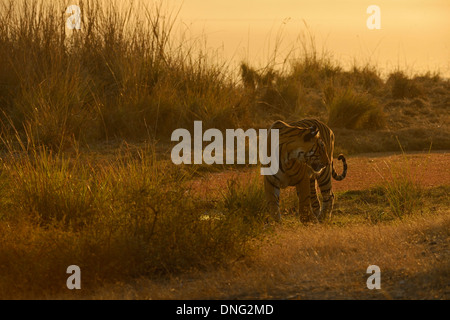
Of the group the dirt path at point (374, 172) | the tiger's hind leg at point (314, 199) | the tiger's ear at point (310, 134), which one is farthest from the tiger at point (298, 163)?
the dirt path at point (374, 172)

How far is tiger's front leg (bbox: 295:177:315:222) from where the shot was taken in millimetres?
7691

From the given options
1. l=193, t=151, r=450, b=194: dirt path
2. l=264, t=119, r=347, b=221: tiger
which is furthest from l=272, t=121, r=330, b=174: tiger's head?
l=193, t=151, r=450, b=194: dirt path

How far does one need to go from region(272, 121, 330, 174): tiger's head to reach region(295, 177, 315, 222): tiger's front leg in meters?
0.19

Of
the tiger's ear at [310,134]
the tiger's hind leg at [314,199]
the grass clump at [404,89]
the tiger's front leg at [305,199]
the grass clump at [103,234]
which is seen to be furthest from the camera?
the grass clump at [404,89]

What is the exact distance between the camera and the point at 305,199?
25.3 feet

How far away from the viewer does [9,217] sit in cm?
661

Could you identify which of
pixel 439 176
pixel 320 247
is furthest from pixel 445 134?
pixel 320 247

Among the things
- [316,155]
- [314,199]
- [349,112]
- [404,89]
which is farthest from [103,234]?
[404,89]

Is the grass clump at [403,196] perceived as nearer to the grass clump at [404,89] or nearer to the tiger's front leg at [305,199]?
the tiger's front leg at [305,199]

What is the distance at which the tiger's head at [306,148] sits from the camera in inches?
297

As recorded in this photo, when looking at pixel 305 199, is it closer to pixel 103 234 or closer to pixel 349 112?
pixel 103 234

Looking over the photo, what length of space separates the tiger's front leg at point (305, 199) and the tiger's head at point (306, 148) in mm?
188

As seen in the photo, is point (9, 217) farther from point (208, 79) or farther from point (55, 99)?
point (208, 79)

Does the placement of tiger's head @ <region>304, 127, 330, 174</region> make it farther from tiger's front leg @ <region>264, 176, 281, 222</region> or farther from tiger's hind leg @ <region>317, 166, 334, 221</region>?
tiger's hind leg @ <region>317, 166, 334, 221</region>
